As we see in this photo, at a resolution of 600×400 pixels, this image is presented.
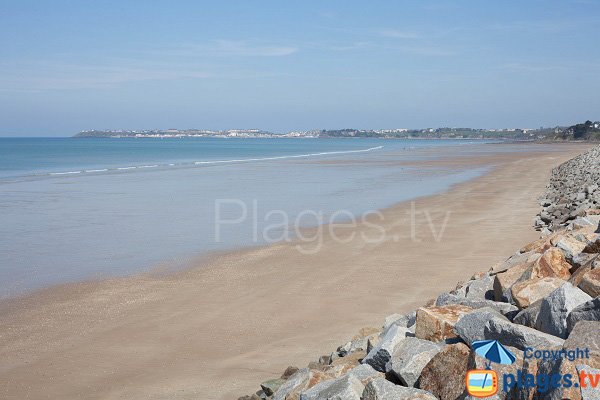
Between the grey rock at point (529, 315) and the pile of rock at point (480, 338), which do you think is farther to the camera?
the grey rock at point (529, 315)

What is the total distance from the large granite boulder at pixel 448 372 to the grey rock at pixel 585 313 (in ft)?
2.26

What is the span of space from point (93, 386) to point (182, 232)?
31.6 ft

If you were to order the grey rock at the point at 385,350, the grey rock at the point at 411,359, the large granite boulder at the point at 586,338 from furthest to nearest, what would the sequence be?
1. the grey rock at the point at 385,350
2. the grey rock at the point at 411,359
3. the large granite boulder at the point at 586,338

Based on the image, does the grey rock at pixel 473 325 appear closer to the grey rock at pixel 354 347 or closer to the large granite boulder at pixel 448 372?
the large granite boulder at pixel 448 372

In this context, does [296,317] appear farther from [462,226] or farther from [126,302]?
[462,226]

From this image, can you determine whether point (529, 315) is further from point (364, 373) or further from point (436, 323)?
point (364, 373)

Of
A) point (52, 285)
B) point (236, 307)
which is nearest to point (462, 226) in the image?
point (236, 307)

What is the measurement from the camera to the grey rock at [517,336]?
4262 millimetres

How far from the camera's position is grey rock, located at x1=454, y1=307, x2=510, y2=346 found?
4727mm

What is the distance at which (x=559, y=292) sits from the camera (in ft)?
15.4

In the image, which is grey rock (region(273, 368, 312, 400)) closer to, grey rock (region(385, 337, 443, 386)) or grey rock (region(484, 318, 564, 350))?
grey rock (region(385, 337, 443, 386))

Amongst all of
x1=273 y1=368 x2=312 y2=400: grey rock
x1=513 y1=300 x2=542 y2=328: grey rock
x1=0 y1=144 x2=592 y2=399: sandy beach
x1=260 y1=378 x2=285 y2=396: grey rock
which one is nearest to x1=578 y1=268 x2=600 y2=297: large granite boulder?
x1=513 y1=300 x2=542 y2=328: grey rock

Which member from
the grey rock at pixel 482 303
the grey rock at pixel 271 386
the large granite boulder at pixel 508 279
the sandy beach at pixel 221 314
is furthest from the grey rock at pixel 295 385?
the large granite boulder at pixel 508 279

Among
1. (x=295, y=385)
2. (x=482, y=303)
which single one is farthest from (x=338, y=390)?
(x=482, y=303)
